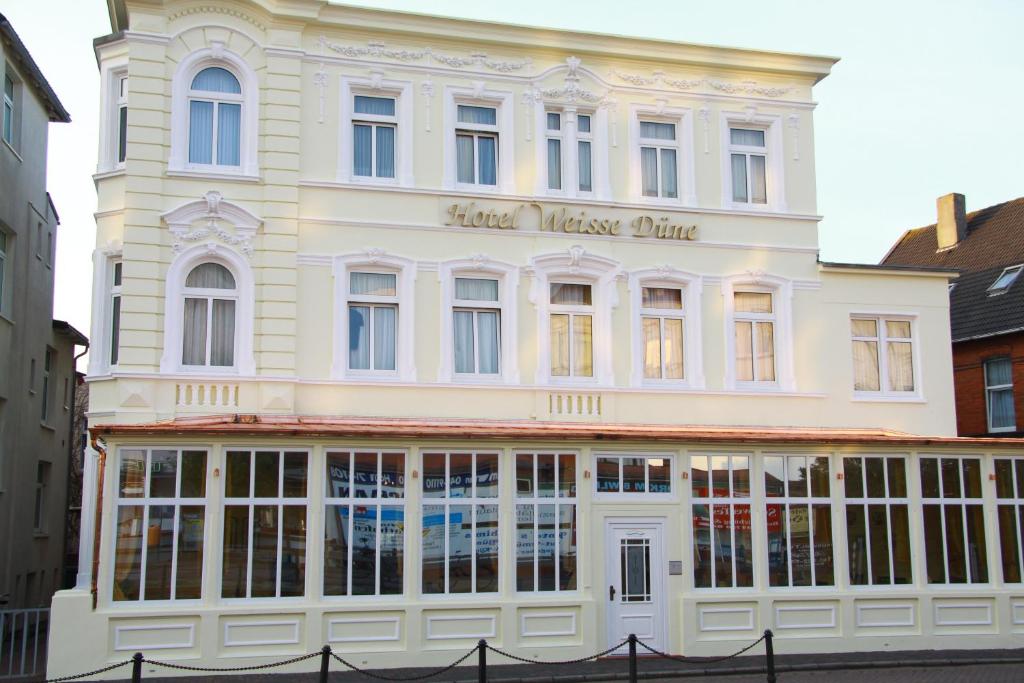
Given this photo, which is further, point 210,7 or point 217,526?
point 210,7

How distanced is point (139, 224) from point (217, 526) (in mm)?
6150

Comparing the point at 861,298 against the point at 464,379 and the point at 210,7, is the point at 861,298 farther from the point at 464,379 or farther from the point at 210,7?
the point at 210,7

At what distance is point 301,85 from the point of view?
852 inches

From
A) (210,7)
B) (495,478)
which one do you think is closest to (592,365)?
(495,478)

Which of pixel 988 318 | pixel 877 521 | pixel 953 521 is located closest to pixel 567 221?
pixel 877 521

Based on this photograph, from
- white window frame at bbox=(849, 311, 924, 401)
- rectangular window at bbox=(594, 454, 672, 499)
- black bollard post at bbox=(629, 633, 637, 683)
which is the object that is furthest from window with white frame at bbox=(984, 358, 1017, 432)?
black bollard post at bbox=(629, 633, 637, 683)

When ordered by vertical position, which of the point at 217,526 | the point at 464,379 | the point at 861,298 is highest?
the point at 861,298

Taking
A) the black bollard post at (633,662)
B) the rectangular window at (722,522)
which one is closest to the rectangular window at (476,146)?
the rectangular window at (722,522)

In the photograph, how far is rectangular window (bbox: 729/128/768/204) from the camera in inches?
942

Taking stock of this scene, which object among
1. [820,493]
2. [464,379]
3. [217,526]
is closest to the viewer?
[217,526]

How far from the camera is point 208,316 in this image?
20.8 metres

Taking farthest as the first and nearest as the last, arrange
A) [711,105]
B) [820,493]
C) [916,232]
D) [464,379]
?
[916,232]
[711,105]
[464,379]
[820,493]

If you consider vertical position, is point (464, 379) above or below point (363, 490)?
above

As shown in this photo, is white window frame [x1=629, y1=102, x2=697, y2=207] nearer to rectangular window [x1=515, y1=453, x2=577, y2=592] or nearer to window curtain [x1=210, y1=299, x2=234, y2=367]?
rectangular window [x1=515, y1=453, x2=577, y2=592]
